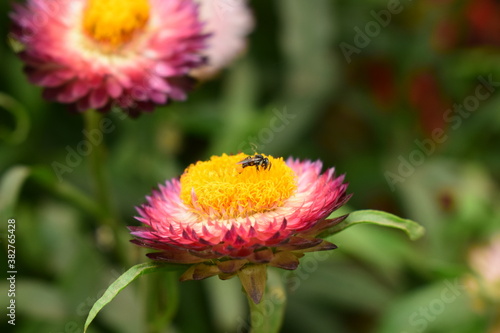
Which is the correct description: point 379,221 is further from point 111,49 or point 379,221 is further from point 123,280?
point 111,49

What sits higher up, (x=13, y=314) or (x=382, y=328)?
(x=13, y=314)

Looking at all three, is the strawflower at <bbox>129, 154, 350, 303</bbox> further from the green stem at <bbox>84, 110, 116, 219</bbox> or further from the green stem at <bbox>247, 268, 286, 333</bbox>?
the green stem at <bbox>84, 110, 116, 219</bbox>

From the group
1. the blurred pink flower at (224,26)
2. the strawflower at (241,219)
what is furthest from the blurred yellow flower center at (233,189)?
the blurred pink flower at (224,26)

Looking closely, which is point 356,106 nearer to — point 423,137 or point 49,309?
point 423,137

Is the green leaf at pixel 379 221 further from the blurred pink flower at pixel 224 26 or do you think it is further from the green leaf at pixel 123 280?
the blurred pink flower at pixel 224 26

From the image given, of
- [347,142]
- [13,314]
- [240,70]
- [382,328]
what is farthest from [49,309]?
[347,142]

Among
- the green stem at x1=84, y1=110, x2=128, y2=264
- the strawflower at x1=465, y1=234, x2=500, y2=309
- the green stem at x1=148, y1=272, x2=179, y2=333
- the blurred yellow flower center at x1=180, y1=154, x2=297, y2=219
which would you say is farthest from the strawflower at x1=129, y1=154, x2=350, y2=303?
the strawflower at x1=465, y1=234, x2=500, y2=309
